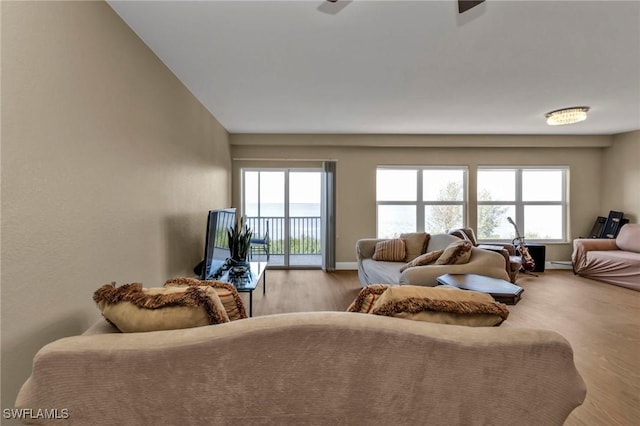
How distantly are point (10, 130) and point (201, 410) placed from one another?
125 cm

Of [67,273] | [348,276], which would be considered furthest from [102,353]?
[348,276]

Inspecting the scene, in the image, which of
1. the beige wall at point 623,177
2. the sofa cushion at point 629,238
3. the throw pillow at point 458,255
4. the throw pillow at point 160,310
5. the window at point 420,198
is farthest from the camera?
the window at point 420,198

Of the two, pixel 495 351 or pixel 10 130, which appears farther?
pixel 10 130

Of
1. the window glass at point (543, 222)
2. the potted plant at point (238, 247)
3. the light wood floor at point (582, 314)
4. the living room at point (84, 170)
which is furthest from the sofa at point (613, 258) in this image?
the potted plant at point (238, 247)

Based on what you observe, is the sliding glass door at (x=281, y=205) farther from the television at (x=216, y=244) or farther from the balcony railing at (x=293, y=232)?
the television at (x=216, y=244)

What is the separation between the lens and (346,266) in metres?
5.19

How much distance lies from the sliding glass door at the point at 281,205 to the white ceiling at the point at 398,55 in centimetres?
168

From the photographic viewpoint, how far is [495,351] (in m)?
0.92

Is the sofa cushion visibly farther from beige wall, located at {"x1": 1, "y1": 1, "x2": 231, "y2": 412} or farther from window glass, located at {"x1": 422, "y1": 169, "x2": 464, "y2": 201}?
beige wall, located at {"x1": 1, "y1": 1, "x2": 231, "y2": 412}

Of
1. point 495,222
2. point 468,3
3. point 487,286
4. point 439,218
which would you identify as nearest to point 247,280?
point 487,286

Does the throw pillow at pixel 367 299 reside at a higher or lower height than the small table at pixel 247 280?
higher

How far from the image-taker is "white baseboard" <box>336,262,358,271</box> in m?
5.17

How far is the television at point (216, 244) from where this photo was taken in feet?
8.36

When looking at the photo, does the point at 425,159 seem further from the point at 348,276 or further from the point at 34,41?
the point at 34,41
